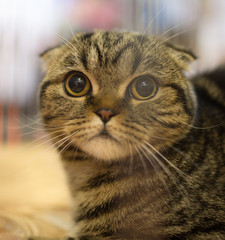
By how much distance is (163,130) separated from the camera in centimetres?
83

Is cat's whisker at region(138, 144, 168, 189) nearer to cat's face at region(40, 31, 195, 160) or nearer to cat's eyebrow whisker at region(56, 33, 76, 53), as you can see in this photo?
Result: cat's face at region(40, 31, 195, 160)

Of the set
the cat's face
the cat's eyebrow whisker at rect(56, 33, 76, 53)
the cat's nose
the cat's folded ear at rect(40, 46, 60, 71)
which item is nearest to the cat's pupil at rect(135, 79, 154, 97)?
the cat's face

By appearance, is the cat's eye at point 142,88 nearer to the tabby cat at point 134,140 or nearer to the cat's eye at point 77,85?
the tabby cat at point 134,140

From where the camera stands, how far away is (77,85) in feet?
2.89

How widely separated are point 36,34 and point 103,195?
1323 millimetres

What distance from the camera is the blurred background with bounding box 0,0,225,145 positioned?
1.34 metres

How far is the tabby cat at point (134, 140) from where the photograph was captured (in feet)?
2.51

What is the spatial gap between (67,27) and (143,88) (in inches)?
22.5

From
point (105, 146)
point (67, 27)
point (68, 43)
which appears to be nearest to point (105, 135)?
point (105, 146)

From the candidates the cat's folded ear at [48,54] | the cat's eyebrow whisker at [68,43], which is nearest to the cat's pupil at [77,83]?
the cat's eyebrow whisker at [68,43]

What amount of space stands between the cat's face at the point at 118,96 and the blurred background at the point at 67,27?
0.80 feet

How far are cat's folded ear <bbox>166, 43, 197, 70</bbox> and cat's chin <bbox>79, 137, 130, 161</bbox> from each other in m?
0.36

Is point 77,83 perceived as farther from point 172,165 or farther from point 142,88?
point 172,165

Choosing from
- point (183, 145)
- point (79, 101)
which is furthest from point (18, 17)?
point (183, 145)
